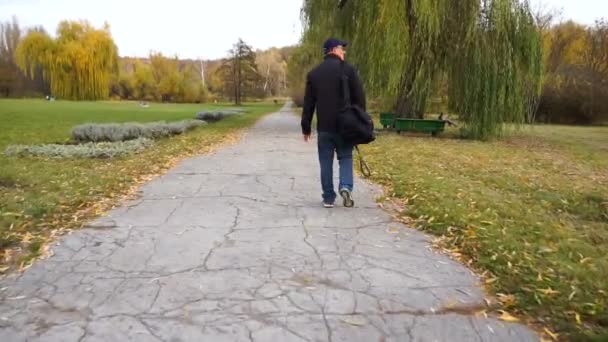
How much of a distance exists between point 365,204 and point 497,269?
7.62 feet

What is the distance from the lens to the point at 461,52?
1515 cm

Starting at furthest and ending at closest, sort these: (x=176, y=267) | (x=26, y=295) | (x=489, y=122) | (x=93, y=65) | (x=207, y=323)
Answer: (x=93, y=65) < (x=489, y=122) < (x=176, y=267) < (x=26, y=295) < (x=207, y=323)

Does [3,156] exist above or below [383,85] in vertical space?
below

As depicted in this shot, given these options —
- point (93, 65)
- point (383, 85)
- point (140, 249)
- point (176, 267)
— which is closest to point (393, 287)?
point (176, 267)

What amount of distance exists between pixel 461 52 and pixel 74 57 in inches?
2004

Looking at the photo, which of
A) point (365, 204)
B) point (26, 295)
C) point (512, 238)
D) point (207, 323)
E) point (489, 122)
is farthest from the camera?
point (489, 122)

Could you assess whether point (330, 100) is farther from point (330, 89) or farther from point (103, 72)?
point (103, 72)

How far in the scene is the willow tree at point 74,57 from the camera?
2147 inches

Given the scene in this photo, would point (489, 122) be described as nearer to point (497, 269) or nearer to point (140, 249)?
point (497, 269)

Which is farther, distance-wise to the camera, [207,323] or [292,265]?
[292,265]

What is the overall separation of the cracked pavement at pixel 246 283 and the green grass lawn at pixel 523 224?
28 centimetres

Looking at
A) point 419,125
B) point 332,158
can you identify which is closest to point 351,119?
point 332,158

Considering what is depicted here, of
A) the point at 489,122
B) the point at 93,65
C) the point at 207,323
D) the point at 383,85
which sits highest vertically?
the point at 93,65

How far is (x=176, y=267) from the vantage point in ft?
11.8
